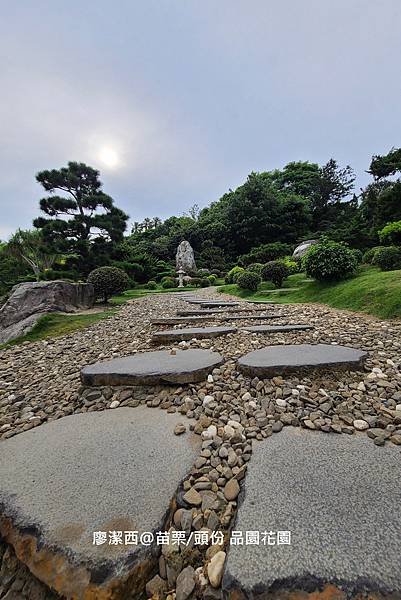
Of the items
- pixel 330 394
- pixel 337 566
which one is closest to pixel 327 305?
pixel 330 394

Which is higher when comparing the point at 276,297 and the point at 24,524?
the point at 24,524

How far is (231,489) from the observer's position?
947 millimetres

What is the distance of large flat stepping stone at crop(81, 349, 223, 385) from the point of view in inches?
68.4

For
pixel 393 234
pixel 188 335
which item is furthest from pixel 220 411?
pixel 393 234

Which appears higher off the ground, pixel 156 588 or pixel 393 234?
pixel 393 234

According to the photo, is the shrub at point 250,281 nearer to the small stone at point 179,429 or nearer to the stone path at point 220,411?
the stone path at point 220,411

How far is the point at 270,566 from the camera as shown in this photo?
67 cm

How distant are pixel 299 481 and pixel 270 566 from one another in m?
0.32

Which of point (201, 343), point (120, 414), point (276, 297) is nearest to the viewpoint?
point (120, 414)

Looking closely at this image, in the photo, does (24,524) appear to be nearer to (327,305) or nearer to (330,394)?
(330,394)

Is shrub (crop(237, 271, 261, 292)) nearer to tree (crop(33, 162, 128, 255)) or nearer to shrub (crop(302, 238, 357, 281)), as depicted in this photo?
shrub (crop(302, 238, 357, 281))

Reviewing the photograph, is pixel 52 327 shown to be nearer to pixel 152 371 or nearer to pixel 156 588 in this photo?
pixel 152 371

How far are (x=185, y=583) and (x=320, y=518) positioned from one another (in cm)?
44

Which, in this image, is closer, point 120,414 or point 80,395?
point 120,414
